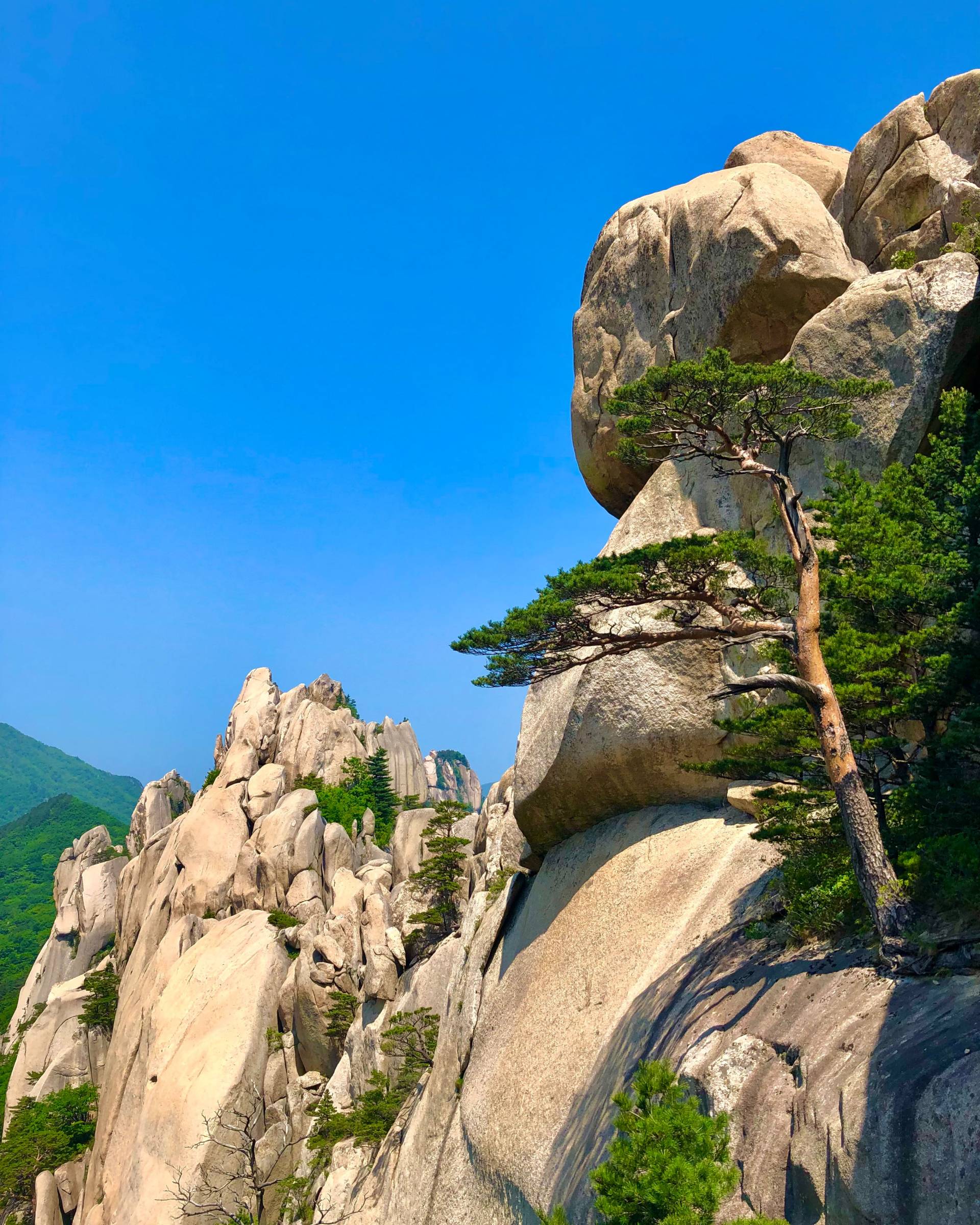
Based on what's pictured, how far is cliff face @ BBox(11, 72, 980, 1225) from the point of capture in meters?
6.99

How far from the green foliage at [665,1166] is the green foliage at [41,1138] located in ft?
120

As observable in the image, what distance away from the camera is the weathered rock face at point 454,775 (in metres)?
156

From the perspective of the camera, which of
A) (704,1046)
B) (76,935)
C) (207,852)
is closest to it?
(704,1046)

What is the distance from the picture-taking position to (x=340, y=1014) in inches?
1091

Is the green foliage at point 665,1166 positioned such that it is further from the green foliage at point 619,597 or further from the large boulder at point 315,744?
the large boulder at point 315,744

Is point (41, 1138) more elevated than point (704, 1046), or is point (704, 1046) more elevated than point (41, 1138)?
point (704, 1046)

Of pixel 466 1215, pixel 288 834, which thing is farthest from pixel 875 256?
pixel 288 834

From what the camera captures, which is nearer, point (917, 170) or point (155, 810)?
point (917, 170)

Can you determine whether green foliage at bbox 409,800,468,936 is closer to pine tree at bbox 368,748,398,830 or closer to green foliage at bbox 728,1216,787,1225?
pine tree at bbox 368,748,398,830

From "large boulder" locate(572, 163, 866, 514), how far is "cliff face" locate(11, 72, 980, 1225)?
0.07 metres

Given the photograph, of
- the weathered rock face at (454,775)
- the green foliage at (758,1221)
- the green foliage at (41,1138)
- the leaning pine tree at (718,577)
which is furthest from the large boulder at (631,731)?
the weathered rock face at (454,775)

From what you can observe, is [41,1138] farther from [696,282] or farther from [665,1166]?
[696,282]

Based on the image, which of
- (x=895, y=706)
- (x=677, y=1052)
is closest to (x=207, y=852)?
(x=677, y=1052)

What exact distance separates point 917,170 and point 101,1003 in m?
45.8
